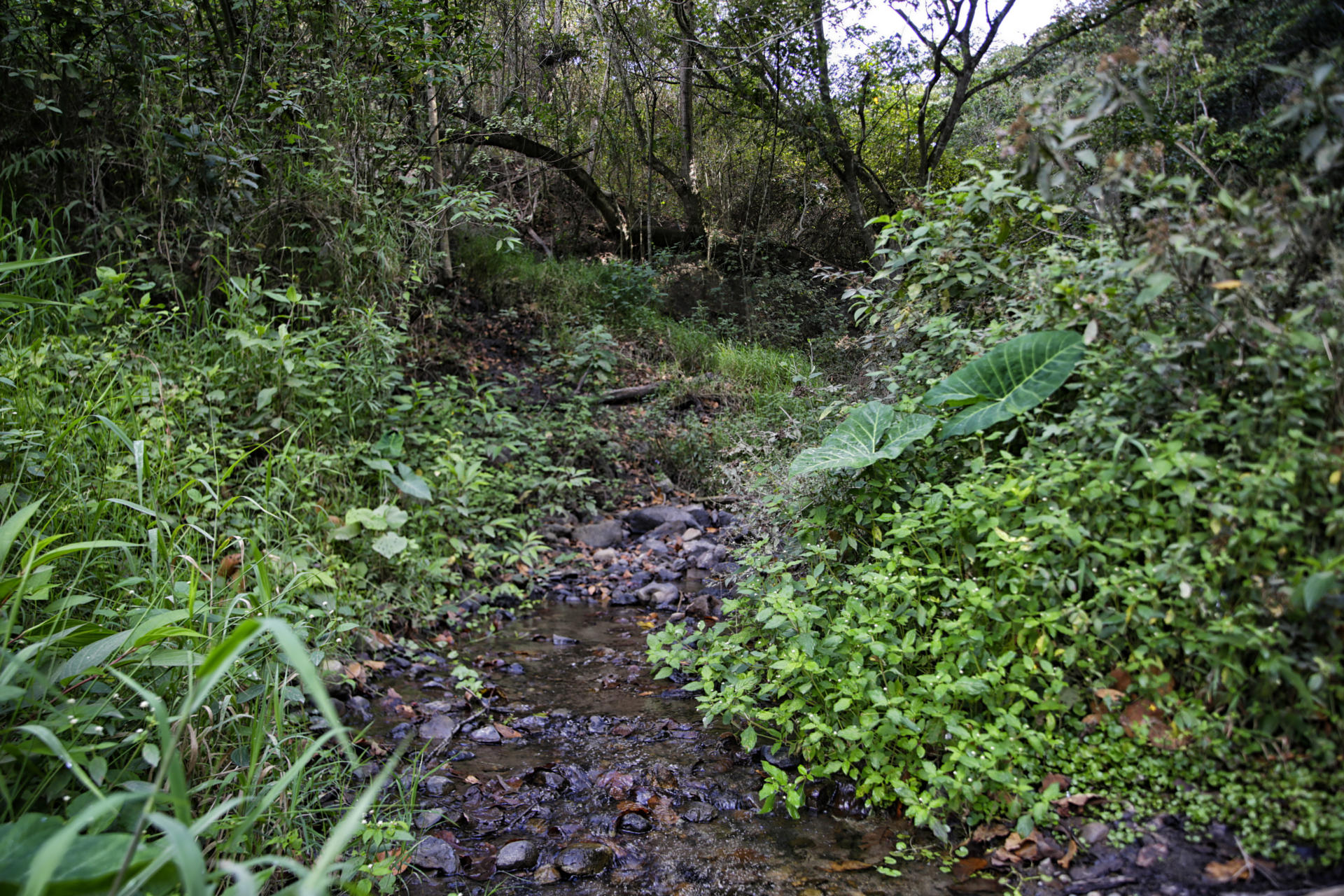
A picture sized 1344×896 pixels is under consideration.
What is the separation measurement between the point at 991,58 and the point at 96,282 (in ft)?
38.7

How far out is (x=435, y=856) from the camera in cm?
204

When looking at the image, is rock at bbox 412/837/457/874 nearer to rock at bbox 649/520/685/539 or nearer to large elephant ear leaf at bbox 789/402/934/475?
large elephant ear leaf at bbox 789/402/934/475

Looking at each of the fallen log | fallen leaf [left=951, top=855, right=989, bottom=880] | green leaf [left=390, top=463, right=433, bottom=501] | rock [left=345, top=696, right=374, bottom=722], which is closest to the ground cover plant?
fallen leaf [left=951, top=855, right=989, bottom=880]

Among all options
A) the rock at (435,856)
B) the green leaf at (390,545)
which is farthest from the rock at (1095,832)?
the green leaf at (390,545)

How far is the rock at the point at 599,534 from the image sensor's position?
5406 mm

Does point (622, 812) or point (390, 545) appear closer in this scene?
point (622, 812)

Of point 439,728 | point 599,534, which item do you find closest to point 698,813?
point 439,728

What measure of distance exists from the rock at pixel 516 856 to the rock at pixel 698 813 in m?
0.49

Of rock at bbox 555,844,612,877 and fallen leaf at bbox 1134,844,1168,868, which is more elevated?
fallen leaf at bbox 1134,844,1168,868

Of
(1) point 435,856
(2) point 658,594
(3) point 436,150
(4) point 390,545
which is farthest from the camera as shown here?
(3) point 436,150

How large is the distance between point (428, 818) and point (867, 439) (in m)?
2.00

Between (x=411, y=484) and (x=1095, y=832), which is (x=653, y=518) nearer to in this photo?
(x=411, y=484)

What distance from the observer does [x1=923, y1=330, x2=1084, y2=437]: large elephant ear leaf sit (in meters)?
2.27

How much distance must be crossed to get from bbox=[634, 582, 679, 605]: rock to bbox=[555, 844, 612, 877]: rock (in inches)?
90.0
